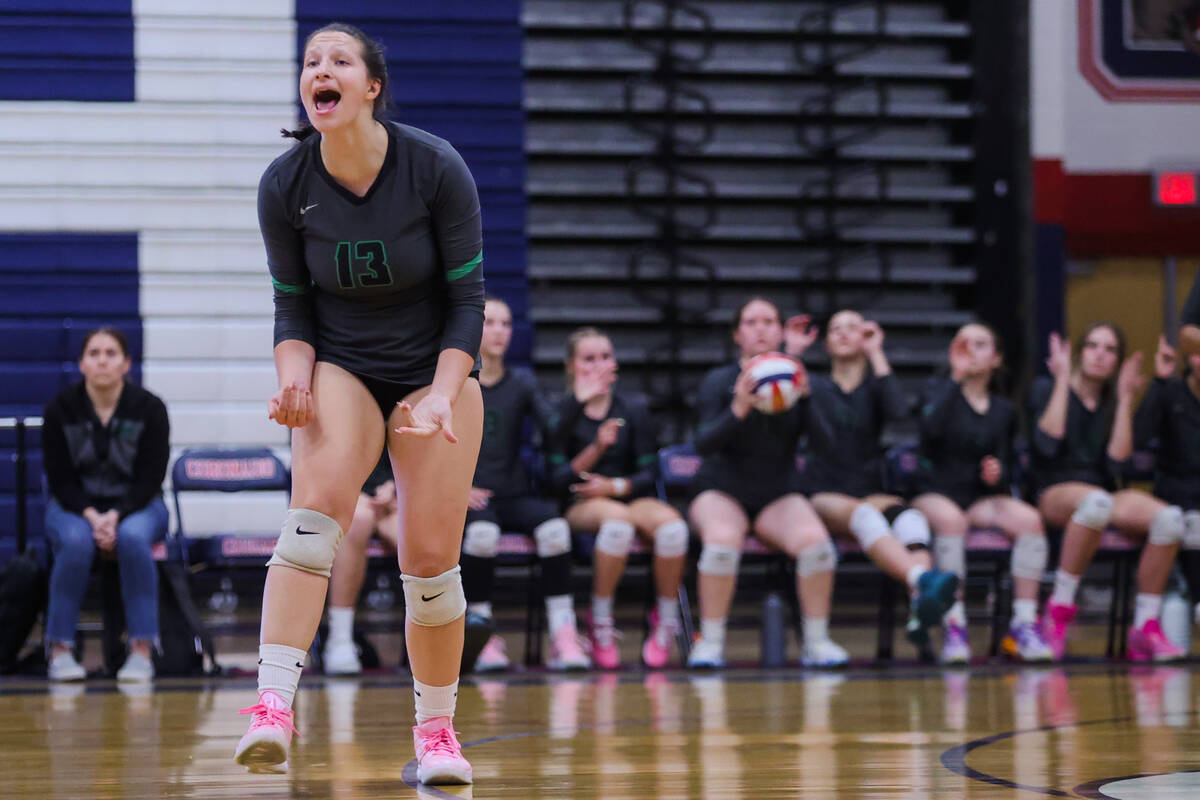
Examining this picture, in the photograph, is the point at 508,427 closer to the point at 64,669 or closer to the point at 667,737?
the point at 64,669

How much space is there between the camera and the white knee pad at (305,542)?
9.35ft

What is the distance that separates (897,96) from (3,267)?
492 centimetres

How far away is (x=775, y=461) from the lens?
19.8ft

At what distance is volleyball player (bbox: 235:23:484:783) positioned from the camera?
2.87 m

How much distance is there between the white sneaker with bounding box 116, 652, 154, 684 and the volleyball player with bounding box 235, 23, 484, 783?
109 inches

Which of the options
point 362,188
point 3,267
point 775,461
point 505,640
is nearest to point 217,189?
point 3,267

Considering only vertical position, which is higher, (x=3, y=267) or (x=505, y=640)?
(x=3, y=267)

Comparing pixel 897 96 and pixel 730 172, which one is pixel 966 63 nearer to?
pixel 897 96

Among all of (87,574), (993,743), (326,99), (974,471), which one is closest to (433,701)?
(326,99)

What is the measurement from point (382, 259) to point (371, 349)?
7.5 inches

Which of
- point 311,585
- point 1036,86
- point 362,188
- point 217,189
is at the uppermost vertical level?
point 1036,86

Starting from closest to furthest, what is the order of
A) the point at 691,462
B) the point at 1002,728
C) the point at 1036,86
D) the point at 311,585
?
the point at 311,585, the point at 1002,728, the point at 691,462, the point at 1036,86

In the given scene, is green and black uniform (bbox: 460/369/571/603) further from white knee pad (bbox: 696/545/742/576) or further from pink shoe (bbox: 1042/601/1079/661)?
pink shoe (bbox: 1042/601/1079/661)

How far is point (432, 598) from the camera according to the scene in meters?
3.02
